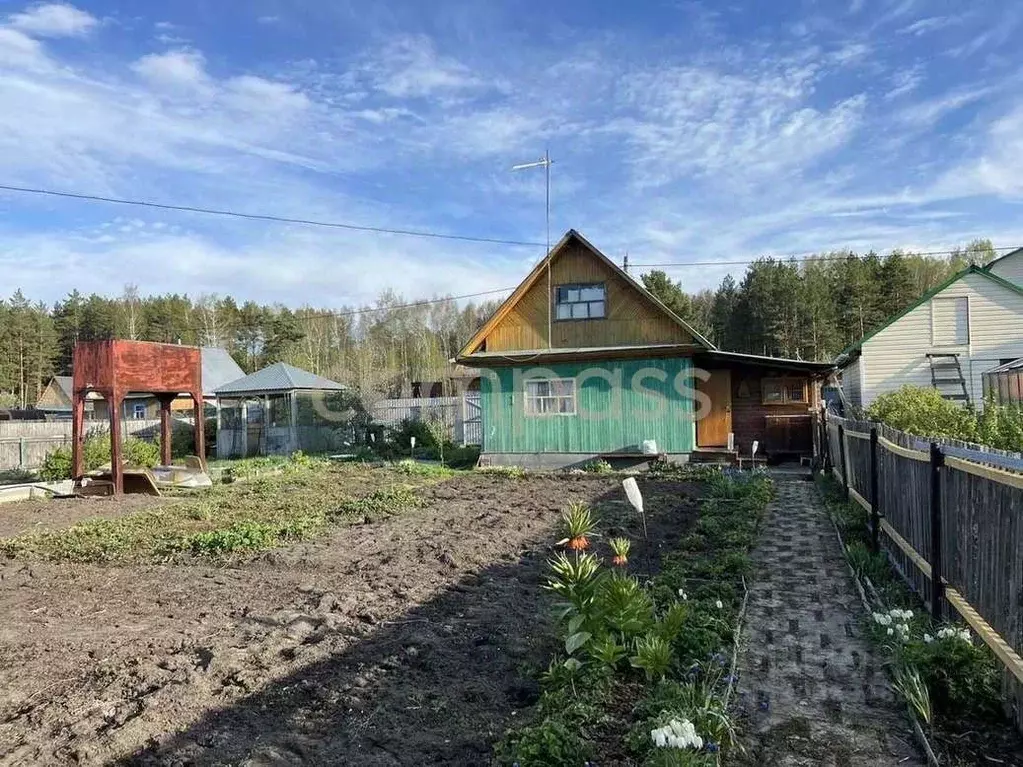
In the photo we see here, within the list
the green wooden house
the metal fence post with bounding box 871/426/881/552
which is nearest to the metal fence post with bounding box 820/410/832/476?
the green wooden house

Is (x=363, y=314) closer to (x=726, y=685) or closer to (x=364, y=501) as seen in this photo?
(x=364, y=501)

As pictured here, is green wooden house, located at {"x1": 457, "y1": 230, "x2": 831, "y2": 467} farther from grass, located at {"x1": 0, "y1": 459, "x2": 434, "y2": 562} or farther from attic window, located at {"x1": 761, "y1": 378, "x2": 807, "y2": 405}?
grass, located at {"x1": 0, "y1": 459, "x2": 434, "y2": 562}

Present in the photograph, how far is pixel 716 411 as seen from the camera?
18.1 metres

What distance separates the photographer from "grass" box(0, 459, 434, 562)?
803 centimetres

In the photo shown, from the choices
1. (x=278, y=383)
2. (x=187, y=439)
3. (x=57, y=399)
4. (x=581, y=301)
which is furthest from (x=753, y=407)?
(x=57, y=399)

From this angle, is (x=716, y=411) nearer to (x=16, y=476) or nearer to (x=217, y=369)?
(x=16, y=476)

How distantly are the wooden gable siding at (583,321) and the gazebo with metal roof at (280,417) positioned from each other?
31.1 ft

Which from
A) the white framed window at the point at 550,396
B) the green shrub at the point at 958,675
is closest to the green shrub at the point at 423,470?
the white framed window at the point at 550,396

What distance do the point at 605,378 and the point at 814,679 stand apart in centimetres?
1325

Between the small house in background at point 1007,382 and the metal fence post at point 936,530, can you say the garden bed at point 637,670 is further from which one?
the small house in background at point 1007,382

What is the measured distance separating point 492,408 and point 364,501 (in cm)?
736

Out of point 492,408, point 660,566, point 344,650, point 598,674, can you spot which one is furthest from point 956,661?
point 492,408

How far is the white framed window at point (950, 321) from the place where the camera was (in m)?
18.5

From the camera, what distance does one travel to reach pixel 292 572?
272 inches
